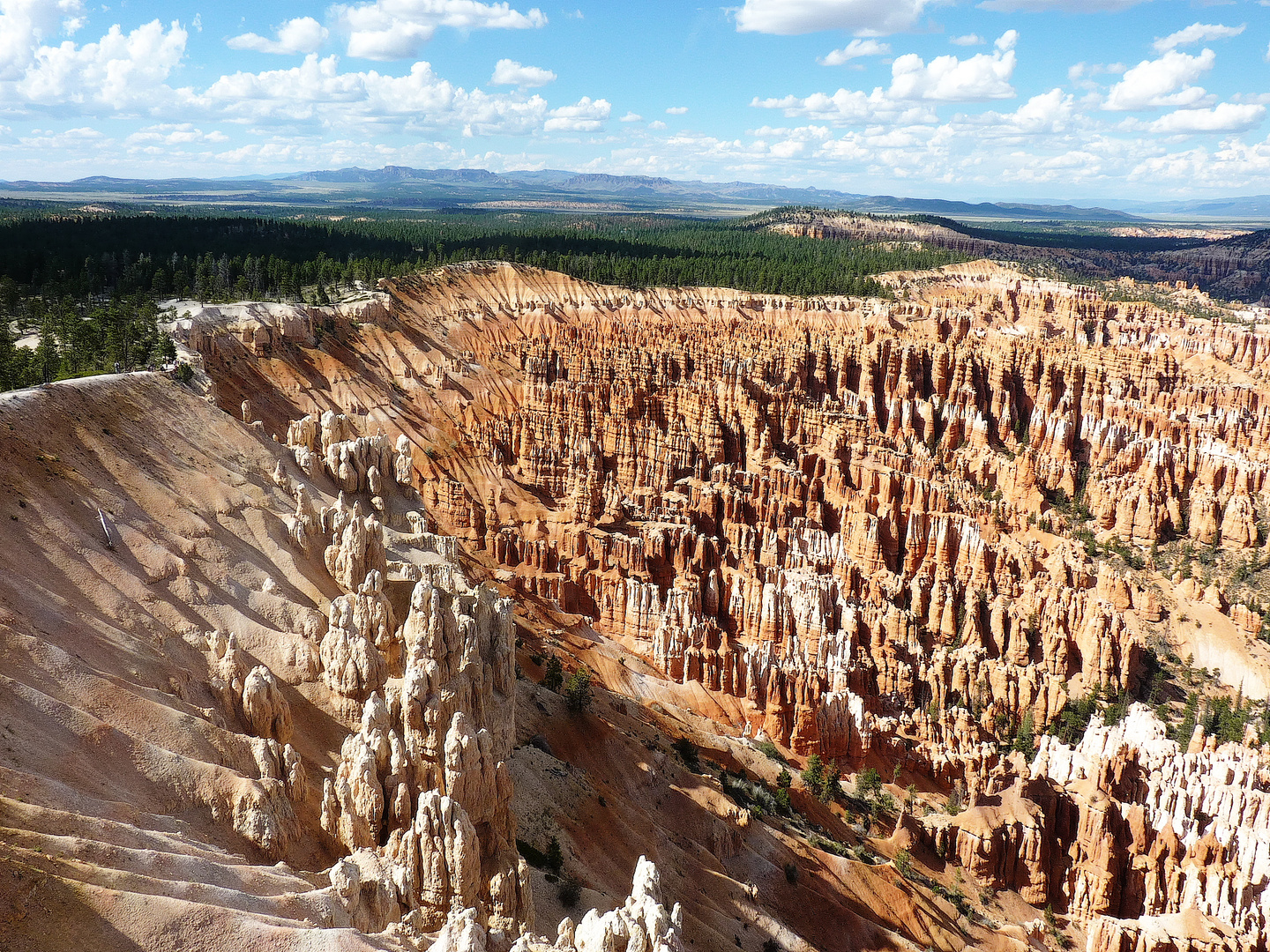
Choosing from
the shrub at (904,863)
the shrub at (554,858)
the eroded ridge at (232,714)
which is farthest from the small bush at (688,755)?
the shrub at (554,858)

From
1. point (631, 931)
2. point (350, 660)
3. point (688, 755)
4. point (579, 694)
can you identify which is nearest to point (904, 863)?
point (688, 755)

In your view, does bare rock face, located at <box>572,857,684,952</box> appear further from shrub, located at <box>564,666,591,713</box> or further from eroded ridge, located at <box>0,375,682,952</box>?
shrub, located at <box>564,666,591,713</box>

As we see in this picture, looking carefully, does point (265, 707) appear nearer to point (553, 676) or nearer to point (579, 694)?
point (579, 694)

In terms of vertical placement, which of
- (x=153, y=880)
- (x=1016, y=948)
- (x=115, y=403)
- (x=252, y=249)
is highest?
(x=252, y=249)

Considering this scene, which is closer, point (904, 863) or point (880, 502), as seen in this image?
point (904, 863)

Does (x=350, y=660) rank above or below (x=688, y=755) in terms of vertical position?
above

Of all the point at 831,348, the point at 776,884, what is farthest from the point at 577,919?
the point at 831,348

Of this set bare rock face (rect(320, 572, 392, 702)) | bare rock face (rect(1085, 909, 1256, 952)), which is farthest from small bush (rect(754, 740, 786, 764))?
bare rock face (rect(320, 572, 392, 702))

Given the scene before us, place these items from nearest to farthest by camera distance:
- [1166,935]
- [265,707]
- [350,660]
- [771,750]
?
[265,707]
[350,660]
[1166,935]
[771,750]

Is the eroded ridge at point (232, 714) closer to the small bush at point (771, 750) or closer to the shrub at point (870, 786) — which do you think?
the small bush at point (771, 750)

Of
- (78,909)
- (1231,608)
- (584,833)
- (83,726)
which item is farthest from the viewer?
(1231,608)

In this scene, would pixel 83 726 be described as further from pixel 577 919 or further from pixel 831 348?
pixel 831 348
